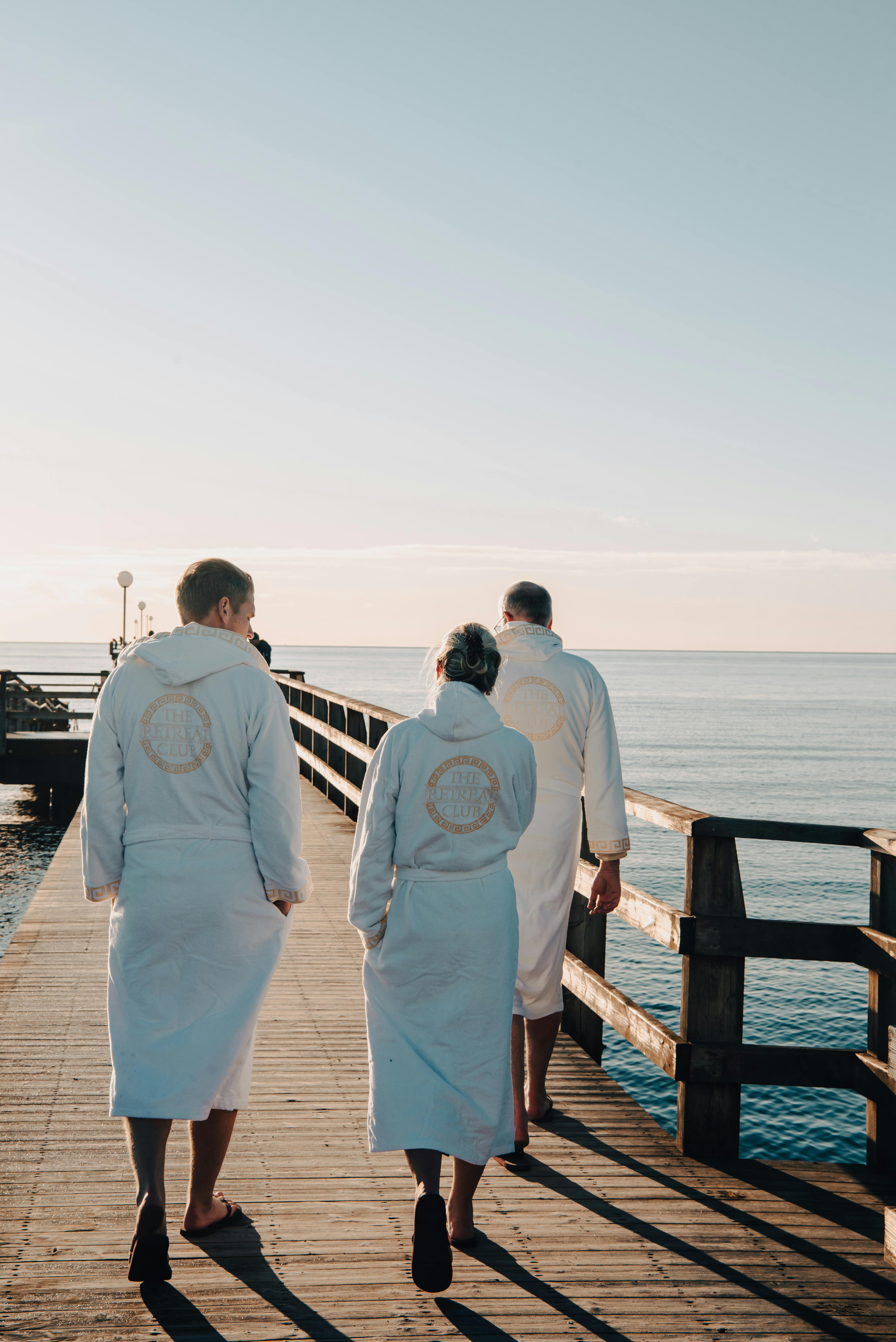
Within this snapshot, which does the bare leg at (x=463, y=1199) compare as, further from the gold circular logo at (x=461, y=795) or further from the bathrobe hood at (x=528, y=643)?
the bathrobe hood at (x=528, y=643)

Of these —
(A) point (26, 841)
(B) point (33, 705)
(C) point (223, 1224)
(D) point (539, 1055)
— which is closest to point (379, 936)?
(C) point (223, 1224)

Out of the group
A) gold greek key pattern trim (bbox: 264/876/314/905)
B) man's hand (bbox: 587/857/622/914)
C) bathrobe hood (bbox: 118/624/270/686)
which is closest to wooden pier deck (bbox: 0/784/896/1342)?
man's hand (bbox: 587/857/622/914)

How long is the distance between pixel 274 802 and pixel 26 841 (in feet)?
59.2

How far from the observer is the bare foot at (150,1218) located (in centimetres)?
258

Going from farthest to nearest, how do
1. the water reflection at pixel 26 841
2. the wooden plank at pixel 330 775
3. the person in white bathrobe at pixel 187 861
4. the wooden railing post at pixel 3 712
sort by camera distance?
the wooden railing post at pixel 3 712, the water reflection at pixel 26 841, the wooden plank at pixel 330 775, the person in white bathrobe at pixel 187 861

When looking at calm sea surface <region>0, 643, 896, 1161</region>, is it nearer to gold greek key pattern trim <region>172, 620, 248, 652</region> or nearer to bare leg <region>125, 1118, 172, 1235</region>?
gold greek key pattern trim <region>172, 620, 248, 652</region>

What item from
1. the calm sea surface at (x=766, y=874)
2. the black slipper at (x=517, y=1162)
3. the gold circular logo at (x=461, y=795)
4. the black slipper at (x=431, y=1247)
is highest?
the gold circular logo at (x=461, y=795)

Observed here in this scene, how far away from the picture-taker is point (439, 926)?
8.73 feet

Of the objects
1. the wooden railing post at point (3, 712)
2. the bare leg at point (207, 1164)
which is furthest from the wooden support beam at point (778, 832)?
the wooden railing post at point (3, 712)

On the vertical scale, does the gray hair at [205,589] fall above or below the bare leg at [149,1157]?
above

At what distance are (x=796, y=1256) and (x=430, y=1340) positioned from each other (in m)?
1.06

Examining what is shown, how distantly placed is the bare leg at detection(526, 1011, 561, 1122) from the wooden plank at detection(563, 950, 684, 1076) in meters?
0.24

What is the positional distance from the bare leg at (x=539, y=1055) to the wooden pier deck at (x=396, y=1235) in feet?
0.32

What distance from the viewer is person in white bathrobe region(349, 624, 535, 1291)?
267 cm
